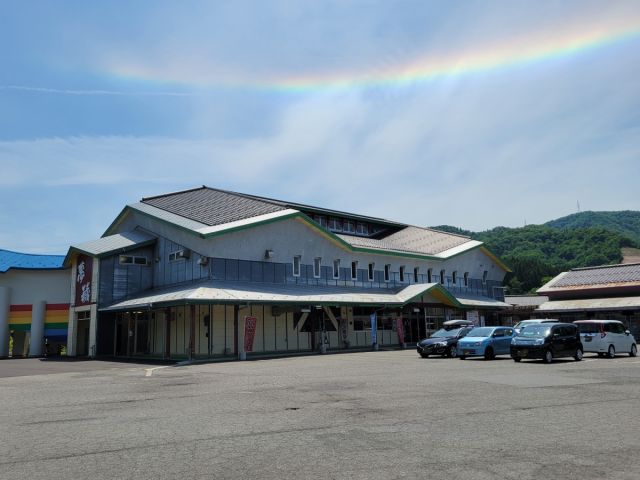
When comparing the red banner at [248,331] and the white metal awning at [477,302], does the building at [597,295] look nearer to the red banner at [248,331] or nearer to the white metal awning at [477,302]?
the white metal awning at [477,302]

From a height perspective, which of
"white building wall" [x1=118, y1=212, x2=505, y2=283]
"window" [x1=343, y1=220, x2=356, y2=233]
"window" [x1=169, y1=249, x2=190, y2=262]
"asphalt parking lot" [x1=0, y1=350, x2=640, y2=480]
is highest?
"window" [x1=343, y1=220, x2=356, y2=233]

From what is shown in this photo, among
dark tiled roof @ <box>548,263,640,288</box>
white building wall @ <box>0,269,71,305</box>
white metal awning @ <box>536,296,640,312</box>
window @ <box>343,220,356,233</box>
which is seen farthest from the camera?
window @ <box>343,220,356,233</box>

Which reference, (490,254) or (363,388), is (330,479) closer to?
(363,388)

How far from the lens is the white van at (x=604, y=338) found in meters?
23.1

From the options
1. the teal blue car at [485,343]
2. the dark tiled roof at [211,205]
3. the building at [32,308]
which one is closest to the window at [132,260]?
the dark tiled roof at [211,205]

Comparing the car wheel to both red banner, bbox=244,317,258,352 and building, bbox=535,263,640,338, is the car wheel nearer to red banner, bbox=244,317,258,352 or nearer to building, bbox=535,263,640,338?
red banner, bbox=244,317,258,352

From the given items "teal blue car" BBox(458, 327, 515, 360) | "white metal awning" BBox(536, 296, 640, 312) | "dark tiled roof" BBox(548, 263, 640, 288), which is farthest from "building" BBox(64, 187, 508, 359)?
"dark tiled roof" BBox(548, 263, 640, 288)

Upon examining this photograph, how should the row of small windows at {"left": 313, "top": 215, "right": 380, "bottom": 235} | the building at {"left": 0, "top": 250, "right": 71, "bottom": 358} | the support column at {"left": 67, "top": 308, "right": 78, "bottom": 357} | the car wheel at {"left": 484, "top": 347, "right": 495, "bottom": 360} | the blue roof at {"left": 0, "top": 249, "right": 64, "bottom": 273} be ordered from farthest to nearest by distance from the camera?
the row of small windows at {"left": 313, "top": 215, "right": 380, "bottom": 235}
the blue roof at {"left": 0, "top": 249, "right": 64, "bottom": 273}
the building at {"left": 0, "top": 250, "right": 71, "bottom": 358}
the support column at {"left": 67, "top": 308, "right": 78, "bottom": 357}
the car wheel at {"left": 484, "top": 347, "right": 495, "bottom": 360}

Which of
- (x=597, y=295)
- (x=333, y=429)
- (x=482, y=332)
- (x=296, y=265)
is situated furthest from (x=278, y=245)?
(x=597, y=295)

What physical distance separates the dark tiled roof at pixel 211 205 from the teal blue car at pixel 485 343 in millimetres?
15438

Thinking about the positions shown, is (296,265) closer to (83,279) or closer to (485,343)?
(83,279)

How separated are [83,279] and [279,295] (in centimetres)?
1425

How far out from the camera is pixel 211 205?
3594 centimetres

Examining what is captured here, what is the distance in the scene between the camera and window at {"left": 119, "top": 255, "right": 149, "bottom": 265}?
1321 inches
